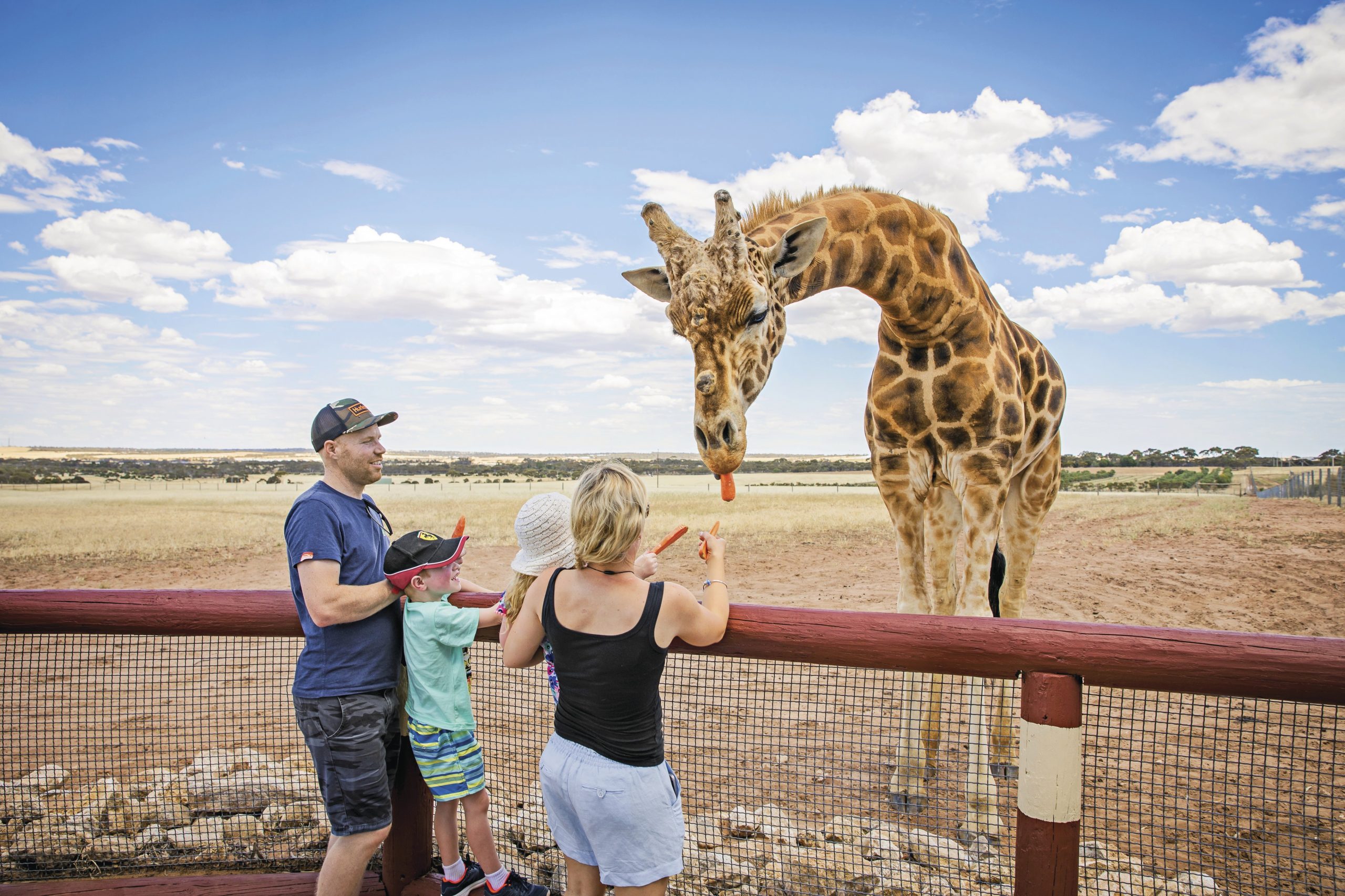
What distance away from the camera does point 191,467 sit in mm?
118875

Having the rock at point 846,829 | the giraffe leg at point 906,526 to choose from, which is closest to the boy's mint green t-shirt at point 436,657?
the rock at point 846,829

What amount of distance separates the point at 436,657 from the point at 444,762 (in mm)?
404

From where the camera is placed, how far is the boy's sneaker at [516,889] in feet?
9.82

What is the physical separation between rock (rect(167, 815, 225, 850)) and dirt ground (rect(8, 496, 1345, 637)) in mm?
8318

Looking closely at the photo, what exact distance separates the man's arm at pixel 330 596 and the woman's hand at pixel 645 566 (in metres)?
0.97

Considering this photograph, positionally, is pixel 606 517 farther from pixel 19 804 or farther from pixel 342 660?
pixel 19 804

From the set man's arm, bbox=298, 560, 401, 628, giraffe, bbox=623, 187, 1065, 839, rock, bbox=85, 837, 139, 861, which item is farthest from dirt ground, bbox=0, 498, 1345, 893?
man's arm, bbox=298, 560, 401, 628

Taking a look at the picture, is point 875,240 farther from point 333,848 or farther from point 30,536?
point 30,536

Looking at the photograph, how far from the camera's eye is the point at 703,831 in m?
3.87

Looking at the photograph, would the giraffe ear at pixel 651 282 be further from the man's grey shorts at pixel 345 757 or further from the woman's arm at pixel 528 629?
the man's grey shorts at pixel 345 757

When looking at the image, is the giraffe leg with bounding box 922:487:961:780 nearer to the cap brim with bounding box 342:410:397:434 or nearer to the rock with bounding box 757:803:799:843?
the rock with bounding box 757:803:799:843

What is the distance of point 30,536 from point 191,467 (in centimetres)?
11158

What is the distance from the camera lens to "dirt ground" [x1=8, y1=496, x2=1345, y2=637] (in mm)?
11078

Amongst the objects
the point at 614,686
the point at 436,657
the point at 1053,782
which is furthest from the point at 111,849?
the point at 1053,782
